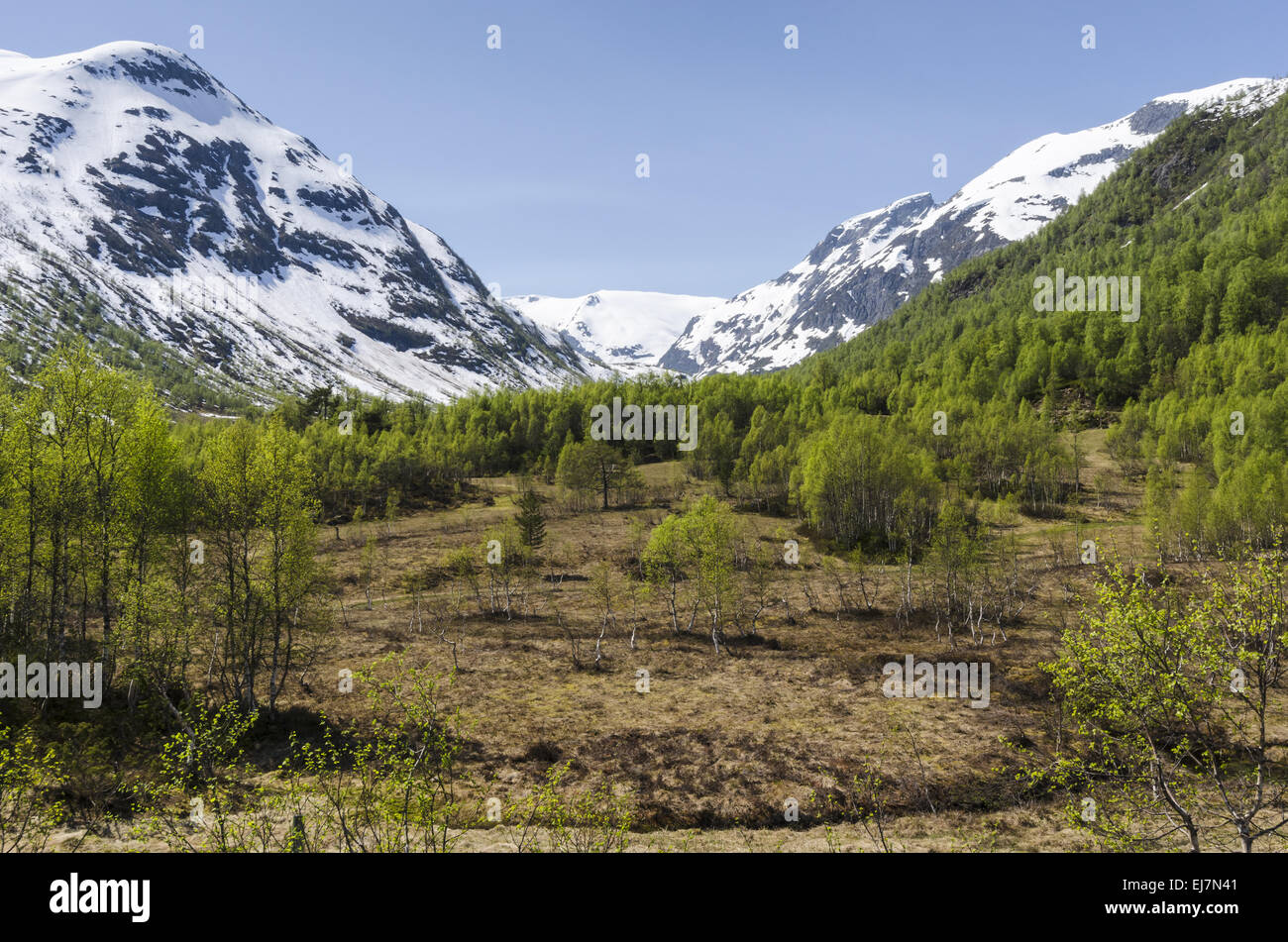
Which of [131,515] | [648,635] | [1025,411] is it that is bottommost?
[648,635]

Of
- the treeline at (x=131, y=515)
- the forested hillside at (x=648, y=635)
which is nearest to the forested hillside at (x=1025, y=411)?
the forested hillside at (x=648, y=635)

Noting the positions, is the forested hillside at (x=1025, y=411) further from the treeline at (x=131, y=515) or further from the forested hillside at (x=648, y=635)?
the treeline at (x=131, y=515)

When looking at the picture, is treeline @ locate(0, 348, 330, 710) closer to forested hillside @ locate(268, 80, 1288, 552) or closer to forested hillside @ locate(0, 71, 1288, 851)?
forested hillside @ locate(0, 71, 1288, 851)

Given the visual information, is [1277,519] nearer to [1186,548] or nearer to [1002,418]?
[1186,548]

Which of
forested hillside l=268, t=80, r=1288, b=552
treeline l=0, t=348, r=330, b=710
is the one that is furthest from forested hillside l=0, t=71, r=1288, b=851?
forested hillside l=268, t=80, r=1288, b=552

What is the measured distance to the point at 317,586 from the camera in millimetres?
33125

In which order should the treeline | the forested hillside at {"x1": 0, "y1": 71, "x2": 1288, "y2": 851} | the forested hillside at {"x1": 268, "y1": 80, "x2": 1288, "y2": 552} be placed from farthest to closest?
the forested hillside at {"x1": 268, "y1": 80, "x2": 1288, "y2": 552} → the treeline → the forested hillside at {"x1": 0, "y1": 71, "x2": 1288, "y2": 851}

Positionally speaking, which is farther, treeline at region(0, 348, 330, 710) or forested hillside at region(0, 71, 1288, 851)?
treeline at region(0, 348, 330, 710)

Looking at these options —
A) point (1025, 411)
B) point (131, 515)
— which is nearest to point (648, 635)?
point (131, 515)

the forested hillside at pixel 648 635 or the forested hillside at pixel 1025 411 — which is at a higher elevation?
the forested hillside at pixel 1025 411

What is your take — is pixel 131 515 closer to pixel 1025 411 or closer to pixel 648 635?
pixel 648 635
